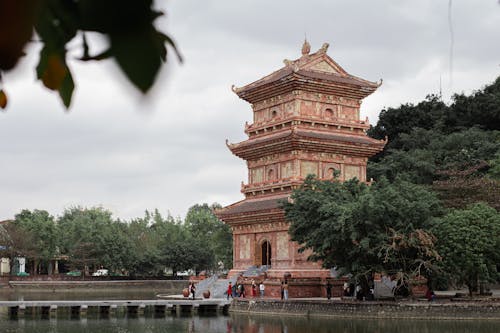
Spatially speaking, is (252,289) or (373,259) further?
(252,289)

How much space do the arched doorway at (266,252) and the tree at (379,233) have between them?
827 cm

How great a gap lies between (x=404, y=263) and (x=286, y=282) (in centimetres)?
651

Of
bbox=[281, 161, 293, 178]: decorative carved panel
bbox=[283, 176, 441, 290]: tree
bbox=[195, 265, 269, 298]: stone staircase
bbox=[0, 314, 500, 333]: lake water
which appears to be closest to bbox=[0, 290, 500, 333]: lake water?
bbox=[0, 314, 500, 333]: lake water

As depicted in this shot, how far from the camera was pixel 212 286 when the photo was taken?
3388cm

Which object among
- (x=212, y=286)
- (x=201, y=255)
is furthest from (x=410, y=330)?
(x=201, y=255)

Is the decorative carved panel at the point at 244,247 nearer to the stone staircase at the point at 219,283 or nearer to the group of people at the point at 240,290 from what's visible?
the stone staircase at the point at 219,283

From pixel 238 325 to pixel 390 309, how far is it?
15.3 ft

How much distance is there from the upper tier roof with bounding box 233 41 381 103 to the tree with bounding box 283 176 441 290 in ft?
31.2

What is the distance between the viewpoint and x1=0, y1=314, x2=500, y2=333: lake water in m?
21.0

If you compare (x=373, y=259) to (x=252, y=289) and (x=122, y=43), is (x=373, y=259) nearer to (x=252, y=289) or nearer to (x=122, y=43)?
(x=252, y=289)

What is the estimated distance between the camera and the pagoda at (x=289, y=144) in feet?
105

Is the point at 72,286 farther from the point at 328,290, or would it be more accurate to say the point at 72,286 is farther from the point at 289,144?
the point at 328,290

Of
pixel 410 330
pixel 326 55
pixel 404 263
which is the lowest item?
pixel 410 330

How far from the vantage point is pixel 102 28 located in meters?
0.78
